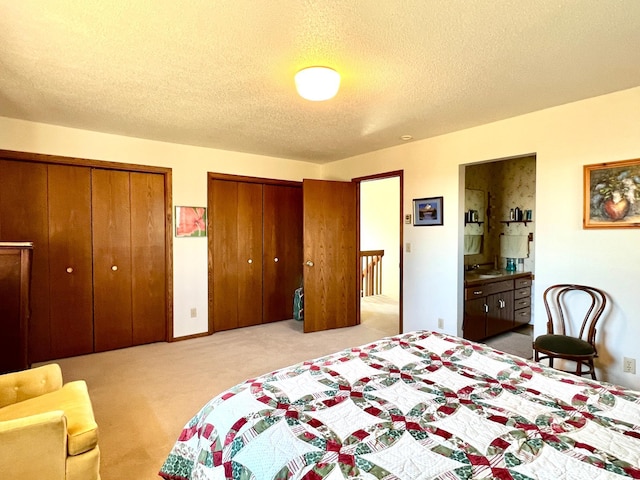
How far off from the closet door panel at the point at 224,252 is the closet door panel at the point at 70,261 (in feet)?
4.40

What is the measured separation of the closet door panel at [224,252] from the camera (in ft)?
15.0

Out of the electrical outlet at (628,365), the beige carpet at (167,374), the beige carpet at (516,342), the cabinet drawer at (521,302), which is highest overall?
the cabinet drawer at (521,302)

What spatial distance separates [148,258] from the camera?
13.3 ft

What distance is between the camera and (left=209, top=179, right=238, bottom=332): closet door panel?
4.56 meters

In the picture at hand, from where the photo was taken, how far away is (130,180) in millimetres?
3926

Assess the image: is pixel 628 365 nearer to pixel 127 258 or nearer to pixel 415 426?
pixel 415 426

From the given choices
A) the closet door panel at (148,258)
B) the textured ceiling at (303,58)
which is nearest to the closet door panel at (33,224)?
the textured ceiling at (303,58)

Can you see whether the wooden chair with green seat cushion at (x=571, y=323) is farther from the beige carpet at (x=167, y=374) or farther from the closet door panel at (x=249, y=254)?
the closet door panel at (x=249, y=254)

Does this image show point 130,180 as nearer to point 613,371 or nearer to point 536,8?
point 536,8

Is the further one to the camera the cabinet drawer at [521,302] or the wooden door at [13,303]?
the cabinet drawer at [521,302]

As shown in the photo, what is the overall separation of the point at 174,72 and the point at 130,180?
2078 mm

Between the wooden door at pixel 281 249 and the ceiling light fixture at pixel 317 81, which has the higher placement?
the ceiling light fixture at pixel 317 81

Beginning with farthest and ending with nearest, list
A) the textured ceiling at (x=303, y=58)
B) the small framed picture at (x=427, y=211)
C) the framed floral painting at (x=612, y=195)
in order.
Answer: the small framed picture at (x=427, y=211), the framed floral painting at (x=612, y=195), the textured ceiling at (x=303, y=58)

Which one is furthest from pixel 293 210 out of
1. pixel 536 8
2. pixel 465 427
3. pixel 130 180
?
pixel 465 427
